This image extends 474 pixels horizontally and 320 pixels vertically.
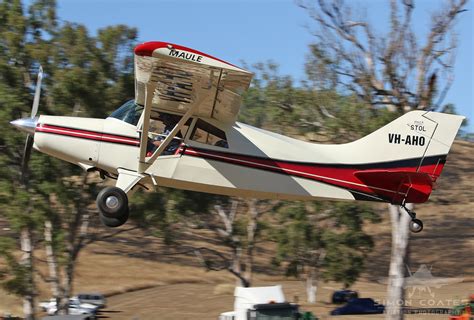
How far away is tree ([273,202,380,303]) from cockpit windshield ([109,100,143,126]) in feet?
64.7

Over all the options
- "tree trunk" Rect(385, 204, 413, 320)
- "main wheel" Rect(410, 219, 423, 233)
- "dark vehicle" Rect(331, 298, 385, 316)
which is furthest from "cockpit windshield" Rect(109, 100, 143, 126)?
"dark vehicle" Rect(331, 298, 385, 316)

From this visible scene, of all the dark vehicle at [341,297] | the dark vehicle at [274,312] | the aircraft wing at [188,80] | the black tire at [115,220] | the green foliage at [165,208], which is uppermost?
the aircraft wing at [188,80]

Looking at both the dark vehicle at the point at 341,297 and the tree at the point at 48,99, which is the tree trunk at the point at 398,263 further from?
the dark vehicle at the point at 341,297

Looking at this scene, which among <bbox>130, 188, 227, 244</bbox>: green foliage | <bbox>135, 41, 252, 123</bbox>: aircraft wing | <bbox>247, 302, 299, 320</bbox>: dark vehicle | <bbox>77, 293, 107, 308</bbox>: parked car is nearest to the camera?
<bbox>135, 41, 252, 123</bbox>: aircraft wing

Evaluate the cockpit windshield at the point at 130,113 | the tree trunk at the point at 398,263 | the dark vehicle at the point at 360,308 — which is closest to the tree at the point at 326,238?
the dark vehicle at the point at 360,308

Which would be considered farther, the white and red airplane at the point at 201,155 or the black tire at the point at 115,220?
the black tire at the point at 115,220

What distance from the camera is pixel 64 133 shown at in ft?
40.3

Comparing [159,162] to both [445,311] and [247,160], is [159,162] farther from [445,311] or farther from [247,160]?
[445,311]

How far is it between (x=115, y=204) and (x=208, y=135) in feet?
6.55

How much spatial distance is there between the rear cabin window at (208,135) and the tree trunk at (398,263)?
9.44 metres

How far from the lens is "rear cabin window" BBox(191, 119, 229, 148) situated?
1219 cm

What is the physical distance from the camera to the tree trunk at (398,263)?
20.2m

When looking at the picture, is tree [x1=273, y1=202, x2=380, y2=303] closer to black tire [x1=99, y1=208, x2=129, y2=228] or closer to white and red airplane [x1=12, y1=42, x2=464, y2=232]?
white and red airplane [x1=12, y1=42, x2=464, y2=232]

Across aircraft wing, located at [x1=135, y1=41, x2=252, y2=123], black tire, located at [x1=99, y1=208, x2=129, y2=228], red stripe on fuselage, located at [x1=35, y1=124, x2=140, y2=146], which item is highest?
aircraft wing, located at [x1=135, y1=41, x2=252, y2=123]
